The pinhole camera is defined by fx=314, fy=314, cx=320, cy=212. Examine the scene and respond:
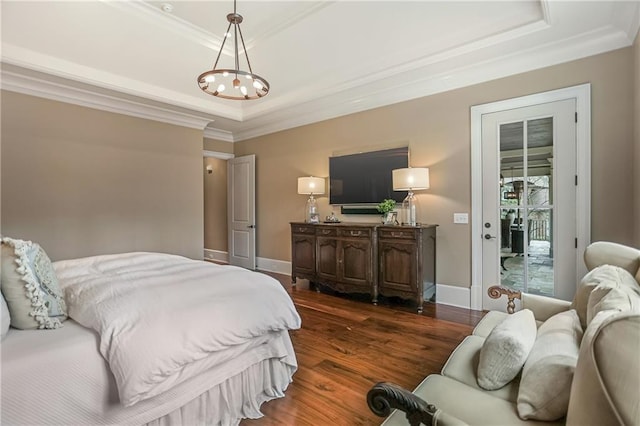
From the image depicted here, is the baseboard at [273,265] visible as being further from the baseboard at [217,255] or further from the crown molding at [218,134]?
the crown molding at [218,134]

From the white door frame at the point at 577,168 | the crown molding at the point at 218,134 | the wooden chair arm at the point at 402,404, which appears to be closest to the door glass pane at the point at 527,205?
the white door frame at the point at 577,168

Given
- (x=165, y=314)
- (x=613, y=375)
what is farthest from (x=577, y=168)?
(x=165, y=314)

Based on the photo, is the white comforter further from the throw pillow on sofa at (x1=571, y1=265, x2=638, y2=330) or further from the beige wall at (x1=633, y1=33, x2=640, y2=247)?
the beige wall at (x1=633, y1=33, x2=640, y2=247)

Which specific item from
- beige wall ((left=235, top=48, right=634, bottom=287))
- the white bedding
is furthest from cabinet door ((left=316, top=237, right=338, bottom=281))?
the white bedding

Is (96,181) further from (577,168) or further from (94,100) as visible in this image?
(577,168)

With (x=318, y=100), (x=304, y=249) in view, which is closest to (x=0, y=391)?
(x=304, y=249)

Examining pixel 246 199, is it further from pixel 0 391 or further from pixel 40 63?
pixel 0 391

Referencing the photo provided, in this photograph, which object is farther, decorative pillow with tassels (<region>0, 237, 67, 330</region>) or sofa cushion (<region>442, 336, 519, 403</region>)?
decorative pillow with tassels (<region>0, 237, 67, 330</region>)

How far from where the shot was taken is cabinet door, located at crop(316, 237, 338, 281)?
4238 mm

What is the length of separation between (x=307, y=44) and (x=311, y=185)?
2.00 metres

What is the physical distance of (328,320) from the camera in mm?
3340

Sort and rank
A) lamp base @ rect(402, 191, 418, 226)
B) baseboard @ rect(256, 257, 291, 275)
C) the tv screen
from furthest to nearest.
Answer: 1. baseboard @ rect(256, 257, 291, 275)
2. the tv screen
3. lamp base @ rect(402, 191, 418, 226)

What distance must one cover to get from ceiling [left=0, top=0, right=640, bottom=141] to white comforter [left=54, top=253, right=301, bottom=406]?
2322 mm

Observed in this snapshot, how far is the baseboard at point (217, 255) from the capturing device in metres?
7.04
